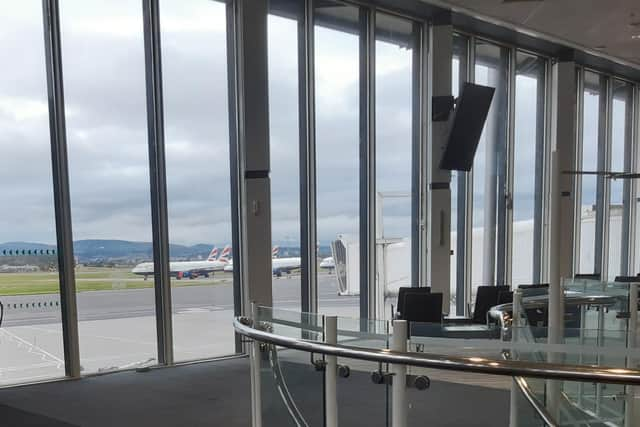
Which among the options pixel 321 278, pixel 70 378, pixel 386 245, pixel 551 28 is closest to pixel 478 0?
pixel 551 28

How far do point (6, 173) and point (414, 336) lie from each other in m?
4.98

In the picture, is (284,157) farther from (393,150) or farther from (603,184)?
(603,184)

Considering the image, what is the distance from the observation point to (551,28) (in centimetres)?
809

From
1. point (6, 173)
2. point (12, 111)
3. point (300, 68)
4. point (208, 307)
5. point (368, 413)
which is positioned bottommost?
point (208, 307)

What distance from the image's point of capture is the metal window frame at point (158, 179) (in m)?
5.75

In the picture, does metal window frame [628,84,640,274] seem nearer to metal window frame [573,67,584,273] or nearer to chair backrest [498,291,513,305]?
metal window frame [573,67,584,273]

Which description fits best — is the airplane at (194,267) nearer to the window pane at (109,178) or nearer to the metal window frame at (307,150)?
the window pane at (109,178)

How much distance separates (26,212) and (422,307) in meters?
4.39

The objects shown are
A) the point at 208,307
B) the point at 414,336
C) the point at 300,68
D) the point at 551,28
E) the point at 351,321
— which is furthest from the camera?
the point at 551,28

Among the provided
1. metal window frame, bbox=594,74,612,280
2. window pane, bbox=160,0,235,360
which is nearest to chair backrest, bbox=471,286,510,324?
window pane, bbox=160,0,235,360

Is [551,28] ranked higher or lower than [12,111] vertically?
higher

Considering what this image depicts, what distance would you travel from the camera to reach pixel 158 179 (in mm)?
5809

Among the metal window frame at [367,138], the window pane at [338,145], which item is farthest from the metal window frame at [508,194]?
the window pane at [338,145]

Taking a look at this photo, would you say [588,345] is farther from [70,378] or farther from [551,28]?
[551,28]
